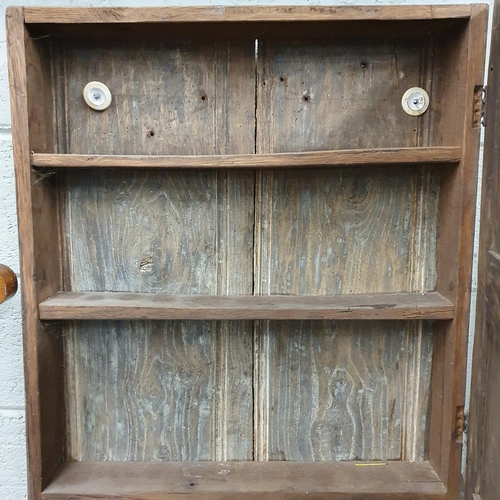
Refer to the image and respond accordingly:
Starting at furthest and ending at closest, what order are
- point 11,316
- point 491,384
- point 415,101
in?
1. point 11,316
2. point 415,101
3. point 491,384

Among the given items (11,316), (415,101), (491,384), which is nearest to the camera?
(491,384)

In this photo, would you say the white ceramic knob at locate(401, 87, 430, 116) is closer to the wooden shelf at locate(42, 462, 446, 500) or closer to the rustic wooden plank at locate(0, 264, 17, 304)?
the wooden shelf at locate(42, 462, 446, 500)

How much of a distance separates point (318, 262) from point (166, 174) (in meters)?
0.37

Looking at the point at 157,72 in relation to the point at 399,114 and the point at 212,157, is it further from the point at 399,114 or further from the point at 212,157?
the point at 399,114

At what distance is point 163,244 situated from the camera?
109 cm

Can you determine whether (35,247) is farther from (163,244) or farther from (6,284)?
(163,244)

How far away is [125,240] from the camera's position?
1.09m

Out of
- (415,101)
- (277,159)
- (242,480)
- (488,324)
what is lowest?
(242,480)

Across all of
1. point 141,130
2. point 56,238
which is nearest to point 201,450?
point 56,238

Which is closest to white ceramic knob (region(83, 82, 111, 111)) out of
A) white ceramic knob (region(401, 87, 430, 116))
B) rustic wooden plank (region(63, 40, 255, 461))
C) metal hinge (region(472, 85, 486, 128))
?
rustic wooden plank (region(63, 40, 255, 461))

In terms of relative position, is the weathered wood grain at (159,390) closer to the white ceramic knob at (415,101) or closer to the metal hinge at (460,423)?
the metal hinge at (460,423)

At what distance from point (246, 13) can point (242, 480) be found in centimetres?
92

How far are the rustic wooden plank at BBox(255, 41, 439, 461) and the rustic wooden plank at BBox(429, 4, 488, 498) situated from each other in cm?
6

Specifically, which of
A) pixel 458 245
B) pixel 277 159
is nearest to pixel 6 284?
pixel 277 159
